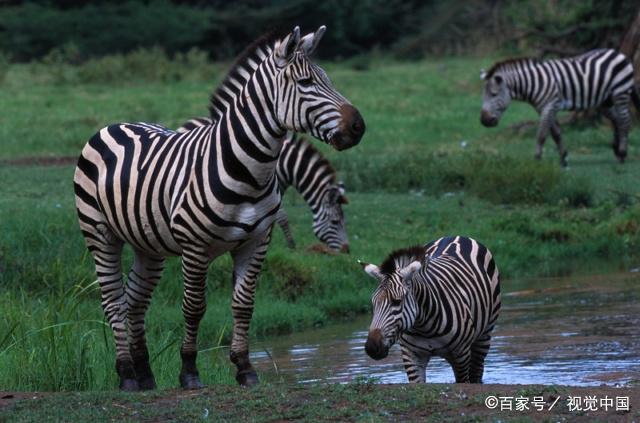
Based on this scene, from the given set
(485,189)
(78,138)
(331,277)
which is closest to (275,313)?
(331,277)

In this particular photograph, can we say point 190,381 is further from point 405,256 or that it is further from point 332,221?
point 332,221

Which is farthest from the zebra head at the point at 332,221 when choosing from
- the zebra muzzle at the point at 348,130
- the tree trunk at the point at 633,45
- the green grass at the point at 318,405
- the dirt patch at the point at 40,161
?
the tree trunk at the point at 633,45

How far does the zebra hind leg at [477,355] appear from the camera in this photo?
8.52 meters

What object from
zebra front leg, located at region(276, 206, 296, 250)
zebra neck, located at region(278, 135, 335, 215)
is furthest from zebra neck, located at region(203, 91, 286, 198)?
zebra neck, located at region(278, 135, 335, 215)

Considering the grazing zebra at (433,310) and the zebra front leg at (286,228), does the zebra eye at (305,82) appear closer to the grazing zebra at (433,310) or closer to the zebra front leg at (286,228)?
the grazing zebra at (433,310)

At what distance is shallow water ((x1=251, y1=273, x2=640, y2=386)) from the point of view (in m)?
9.18

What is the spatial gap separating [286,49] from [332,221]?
7.06m

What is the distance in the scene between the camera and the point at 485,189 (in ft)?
55.5

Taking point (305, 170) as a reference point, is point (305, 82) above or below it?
above

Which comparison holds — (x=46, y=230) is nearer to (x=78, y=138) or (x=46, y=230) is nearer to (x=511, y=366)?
(x=511, y=366)

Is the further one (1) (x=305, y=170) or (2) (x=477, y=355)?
(1) (x=305, y=170)

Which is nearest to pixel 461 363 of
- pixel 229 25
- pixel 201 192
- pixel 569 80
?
pixel 201 192

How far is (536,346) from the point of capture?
1023 centimetres

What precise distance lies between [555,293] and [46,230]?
495cm
